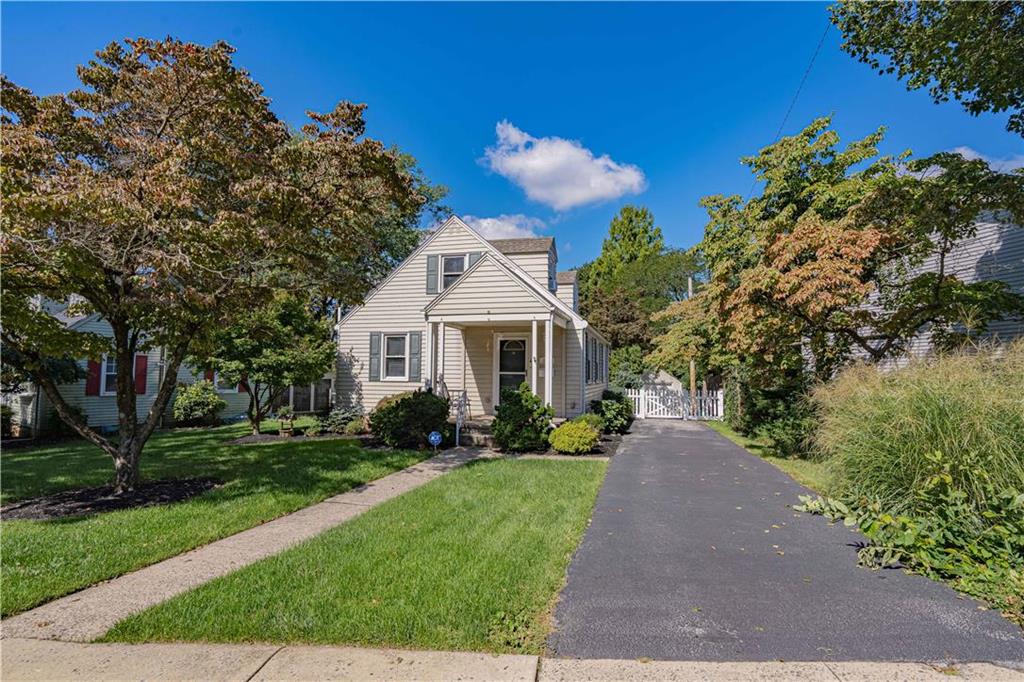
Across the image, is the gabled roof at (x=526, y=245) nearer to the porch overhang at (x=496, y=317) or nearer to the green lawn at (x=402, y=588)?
the porch overhang at (x=496, y=317)

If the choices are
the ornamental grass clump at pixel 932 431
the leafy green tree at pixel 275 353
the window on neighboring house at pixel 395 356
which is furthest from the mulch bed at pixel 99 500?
the ornamental grass clump at pixel 932 431

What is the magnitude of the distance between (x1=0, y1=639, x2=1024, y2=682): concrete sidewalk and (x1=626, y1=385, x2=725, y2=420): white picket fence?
1839 cm

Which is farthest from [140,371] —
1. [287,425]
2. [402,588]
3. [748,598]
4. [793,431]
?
[793,431]

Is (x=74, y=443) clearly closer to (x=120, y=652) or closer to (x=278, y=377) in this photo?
(x=278, y=377)

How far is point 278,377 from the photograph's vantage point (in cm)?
1323

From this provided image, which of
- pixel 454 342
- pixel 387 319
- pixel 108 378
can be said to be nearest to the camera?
pixel 454 342

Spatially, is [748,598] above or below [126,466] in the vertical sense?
below

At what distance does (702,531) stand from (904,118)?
1100 centimetres

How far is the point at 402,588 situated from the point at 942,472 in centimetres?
498

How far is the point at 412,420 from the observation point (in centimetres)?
1130

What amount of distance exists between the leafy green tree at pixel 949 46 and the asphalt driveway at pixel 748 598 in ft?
25.0

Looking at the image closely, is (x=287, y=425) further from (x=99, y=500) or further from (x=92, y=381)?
(x=99, y=500)

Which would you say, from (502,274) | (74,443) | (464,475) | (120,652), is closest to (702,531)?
(464,475)

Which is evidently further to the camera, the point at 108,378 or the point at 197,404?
the point at 197,404
